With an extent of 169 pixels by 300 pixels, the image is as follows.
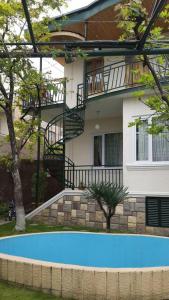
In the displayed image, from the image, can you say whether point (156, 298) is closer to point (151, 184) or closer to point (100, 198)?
point (100, 198)

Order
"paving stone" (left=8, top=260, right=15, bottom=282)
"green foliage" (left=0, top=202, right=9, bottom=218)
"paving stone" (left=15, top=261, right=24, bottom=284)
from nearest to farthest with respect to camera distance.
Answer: "paving stone" (left=15, top=261, right=24, bottom=284) < "paving stone" (left=8, top=260, right=15, bottom=282) < "green foliage" (left=0, top=202, right=9, bottom=218)

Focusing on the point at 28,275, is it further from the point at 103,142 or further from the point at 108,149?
the point at 103,142

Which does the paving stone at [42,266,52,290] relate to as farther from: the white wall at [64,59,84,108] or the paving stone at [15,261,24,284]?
the white wall at [64,59,84,108]

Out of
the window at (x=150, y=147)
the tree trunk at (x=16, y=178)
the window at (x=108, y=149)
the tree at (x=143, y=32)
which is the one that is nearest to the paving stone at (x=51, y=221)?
the tree trunk at (x=16, y=178)

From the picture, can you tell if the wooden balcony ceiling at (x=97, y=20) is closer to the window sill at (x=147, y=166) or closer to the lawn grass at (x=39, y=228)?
the window sill at (x=147, y=166)

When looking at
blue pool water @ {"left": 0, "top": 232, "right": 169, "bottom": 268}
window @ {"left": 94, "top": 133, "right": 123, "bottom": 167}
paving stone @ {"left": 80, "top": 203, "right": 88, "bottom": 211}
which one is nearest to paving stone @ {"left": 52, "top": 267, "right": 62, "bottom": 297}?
blue pool water @ {"left": 0, "top": 232, "right": 169, "bottom": 268}

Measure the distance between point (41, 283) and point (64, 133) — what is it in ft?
32.3

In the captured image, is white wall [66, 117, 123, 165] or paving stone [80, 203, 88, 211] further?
white wall [66, 117, 123, 165]

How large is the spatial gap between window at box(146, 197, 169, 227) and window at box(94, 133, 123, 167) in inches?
145

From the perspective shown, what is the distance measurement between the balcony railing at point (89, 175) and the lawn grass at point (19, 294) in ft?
29.7

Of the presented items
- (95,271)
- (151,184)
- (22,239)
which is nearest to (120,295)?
(95,271)

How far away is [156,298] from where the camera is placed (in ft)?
18.0

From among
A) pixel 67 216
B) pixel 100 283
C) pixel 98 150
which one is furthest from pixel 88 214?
pixel 100 283

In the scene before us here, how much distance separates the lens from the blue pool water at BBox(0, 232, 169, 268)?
750cm
